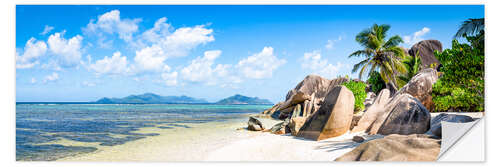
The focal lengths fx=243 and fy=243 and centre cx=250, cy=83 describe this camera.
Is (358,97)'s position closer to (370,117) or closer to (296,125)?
(370,117)

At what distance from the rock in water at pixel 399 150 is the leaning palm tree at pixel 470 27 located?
297 centimetres

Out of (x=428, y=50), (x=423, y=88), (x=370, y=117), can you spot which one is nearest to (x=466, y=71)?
(x=370, y=117)

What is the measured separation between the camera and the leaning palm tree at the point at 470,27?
200 inches

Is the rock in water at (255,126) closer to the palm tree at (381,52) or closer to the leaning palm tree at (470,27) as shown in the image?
the leaning palm tree at (470,27)

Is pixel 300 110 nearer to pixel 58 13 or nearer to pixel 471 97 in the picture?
pixel 471 97

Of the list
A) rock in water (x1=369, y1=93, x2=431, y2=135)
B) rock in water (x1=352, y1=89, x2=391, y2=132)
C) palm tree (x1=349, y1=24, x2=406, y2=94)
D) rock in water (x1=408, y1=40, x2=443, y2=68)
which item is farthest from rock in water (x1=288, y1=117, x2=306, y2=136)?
rock in water (x1=408, y1=40, x2=443, y2=68)

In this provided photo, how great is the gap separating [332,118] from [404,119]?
155 centimetres

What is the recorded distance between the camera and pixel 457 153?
13.3 feet

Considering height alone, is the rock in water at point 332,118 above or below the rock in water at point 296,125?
above

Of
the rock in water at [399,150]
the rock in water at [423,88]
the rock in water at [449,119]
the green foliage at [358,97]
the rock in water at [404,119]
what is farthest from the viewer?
the green foliage at [358,97]

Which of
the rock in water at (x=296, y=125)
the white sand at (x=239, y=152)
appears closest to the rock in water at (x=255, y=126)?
the rock in water at (x=296, y=125)

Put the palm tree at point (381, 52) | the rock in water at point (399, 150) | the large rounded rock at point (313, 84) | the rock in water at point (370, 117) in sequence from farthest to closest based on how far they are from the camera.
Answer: the large rounded rock at point (313, 84)
the palm tree at point (381, 52)
the rock in water at point (370, 117)
the rock in water at point (399, 150)

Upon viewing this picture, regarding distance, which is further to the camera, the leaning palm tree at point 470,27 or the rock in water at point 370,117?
the rock in water at point 370,117

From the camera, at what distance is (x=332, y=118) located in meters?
5.86
